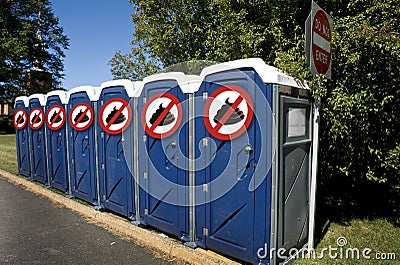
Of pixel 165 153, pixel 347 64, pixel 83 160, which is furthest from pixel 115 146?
pixel 347 64

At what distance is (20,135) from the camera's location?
27.1 ft

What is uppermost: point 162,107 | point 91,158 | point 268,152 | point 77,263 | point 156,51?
point 156,51

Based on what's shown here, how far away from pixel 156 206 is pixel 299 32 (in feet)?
11.7

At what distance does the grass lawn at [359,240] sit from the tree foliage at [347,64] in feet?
2.30

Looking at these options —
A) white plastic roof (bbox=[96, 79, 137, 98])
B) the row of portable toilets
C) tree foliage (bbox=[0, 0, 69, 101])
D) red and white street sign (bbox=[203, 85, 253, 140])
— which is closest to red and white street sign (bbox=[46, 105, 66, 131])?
the row of portable toilets

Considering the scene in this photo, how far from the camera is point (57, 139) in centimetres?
659

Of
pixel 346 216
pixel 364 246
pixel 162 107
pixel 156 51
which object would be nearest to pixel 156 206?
pixel 162 107

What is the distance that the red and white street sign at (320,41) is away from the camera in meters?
3.20

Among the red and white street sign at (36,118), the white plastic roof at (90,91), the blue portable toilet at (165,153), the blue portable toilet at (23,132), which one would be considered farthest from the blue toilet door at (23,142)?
the blue portable toilet at (165,153)

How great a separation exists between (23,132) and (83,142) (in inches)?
131

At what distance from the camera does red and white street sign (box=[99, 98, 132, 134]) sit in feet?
15.7

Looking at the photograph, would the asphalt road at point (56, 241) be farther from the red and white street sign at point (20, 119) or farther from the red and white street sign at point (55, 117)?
the red and white street sign at point (20, 119)

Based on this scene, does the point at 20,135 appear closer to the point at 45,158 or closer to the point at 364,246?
the point at 45,158

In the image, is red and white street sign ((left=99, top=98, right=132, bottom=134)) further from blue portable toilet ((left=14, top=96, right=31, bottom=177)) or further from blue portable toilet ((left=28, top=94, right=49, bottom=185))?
blue portable toilet ((left=14, top=96, right=31, bottom=177))
